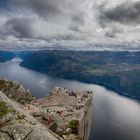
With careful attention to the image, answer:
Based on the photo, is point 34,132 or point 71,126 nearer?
point 34,132

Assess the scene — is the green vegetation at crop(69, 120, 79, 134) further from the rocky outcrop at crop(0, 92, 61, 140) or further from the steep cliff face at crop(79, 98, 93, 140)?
the rocky outcrop at crop(0, 92, 61, 140)

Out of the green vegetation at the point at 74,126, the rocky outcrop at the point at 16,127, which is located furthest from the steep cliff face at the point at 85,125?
A: the rocky outcrop at the point at 16,127

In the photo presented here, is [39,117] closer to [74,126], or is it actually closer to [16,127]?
[74,126]

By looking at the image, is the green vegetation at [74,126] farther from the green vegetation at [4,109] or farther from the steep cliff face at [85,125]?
the green vegetation at [4,109]

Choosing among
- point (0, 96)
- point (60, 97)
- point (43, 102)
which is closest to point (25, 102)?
point (43, 102)

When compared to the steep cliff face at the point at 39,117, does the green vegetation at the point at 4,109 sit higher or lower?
higher

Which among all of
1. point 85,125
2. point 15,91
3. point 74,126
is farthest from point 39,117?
point 15,91

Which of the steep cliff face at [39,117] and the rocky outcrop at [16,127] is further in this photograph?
the steep cliff face at [39,117]

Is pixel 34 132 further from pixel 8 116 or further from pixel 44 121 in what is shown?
pixel 44 121

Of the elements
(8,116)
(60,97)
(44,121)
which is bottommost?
(60,97)
